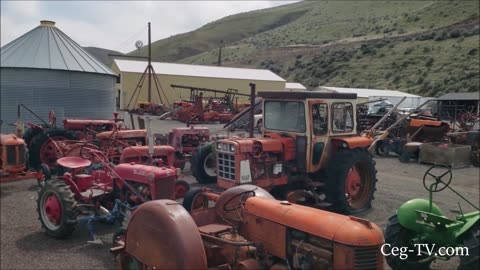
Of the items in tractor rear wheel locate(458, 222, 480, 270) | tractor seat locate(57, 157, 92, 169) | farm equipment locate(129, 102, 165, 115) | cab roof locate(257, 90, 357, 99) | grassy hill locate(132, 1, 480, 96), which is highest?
grassy hill locate(132, 1, 480, 96)

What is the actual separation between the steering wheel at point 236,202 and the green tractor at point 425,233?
1.46 meters

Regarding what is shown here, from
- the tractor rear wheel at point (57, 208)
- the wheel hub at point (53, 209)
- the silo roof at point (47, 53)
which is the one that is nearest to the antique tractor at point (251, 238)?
the tractor rear wheel at point (57, 208)

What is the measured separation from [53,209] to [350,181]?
16.3 ft

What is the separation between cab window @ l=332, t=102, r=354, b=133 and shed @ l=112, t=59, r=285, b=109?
29712 millimetres

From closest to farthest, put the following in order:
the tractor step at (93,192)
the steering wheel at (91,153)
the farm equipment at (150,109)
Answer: the tractor step at (93,192)
the steering wheel at (91,153)
the farm equipment at (150,109)

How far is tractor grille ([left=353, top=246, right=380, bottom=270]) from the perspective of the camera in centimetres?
318

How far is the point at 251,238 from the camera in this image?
4.05 m

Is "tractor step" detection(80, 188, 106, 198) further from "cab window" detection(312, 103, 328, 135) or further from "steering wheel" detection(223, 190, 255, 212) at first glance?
"cab window" detection(312, 103, 328, 135)

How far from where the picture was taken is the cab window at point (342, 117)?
7.68 meters

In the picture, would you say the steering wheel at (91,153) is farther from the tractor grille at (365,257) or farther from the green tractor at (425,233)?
the tractor grille at (365,257)

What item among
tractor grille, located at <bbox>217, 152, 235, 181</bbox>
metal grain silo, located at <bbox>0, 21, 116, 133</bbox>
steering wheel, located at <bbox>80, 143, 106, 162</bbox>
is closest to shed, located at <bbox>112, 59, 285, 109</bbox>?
metal grain silo, located at <bbox>0, 21, 116, 133</bbox>

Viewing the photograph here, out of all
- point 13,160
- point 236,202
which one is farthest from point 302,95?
point 13,160

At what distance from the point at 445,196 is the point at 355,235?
7102mm

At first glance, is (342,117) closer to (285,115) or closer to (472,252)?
(285,115)
